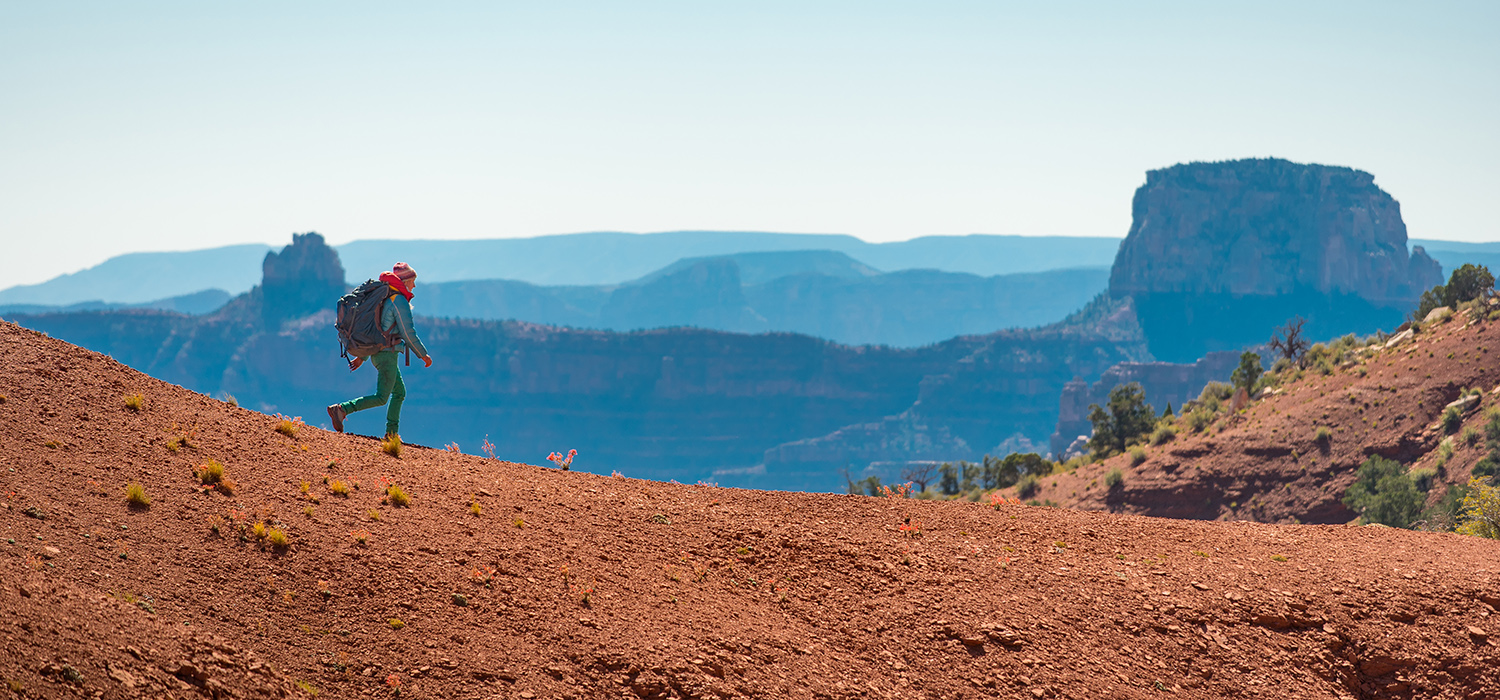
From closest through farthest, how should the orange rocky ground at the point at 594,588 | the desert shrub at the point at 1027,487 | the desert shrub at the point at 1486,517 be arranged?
1. the orange rocky ground at the point at 594,588
2. the desert shrub at the point at 1486,517
3. the desert shrub at the point at 1027,487

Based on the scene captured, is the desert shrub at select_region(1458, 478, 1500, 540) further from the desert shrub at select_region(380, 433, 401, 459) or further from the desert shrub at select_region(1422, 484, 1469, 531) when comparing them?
→ the desert shrub at select_region(380, 433, 401, 459)

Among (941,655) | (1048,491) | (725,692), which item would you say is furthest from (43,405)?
(1048,491)

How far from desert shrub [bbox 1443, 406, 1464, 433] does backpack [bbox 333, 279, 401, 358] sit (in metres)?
35.4

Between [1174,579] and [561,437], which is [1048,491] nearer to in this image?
[1174,579]

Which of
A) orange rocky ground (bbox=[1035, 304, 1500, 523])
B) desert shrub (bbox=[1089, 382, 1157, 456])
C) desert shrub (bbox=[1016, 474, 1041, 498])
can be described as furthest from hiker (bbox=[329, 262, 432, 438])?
desert shrub (bbox=[1089, 382, 1157, 456])

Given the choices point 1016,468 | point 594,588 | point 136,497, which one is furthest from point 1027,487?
point 136,497

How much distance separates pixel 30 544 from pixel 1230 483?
133 ft

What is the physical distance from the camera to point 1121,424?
5425 cm

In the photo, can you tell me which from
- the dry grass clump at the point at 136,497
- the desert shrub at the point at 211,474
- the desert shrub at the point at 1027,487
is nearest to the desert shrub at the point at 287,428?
the desert shrub at the point at 211,474

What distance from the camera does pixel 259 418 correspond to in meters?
10.6

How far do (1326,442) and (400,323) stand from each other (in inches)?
1452

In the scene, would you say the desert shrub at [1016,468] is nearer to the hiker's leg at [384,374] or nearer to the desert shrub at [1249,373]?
the desert shrub at [1249,373]

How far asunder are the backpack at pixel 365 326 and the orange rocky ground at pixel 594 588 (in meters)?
1.08

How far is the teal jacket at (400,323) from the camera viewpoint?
449 inches
